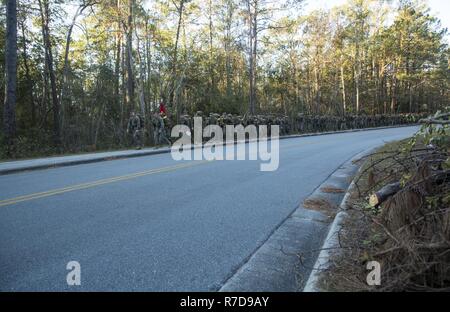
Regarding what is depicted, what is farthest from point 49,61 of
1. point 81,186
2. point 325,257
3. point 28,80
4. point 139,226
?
point 325,257

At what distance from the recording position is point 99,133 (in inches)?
792

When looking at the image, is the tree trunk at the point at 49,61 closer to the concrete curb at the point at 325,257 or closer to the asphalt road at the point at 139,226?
the asphalt road at the point at 139,226

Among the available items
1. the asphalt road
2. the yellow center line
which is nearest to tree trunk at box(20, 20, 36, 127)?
the asphalt road

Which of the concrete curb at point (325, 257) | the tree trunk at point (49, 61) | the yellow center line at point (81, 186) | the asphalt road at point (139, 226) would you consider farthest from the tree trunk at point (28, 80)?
the concrete curb at point (325, 257)

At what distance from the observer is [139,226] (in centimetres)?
421

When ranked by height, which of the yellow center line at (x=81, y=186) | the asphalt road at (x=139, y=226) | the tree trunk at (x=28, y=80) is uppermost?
the tree trunk at (x=28, y=80)

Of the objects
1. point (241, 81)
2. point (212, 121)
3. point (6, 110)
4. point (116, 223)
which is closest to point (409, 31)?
point (241, 81)

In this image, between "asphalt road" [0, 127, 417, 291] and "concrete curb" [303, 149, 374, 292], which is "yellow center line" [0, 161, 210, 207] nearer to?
"asphalt road" [0, 127, 417, 291]

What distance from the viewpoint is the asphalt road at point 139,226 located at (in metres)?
2.93

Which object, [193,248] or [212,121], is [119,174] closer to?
[193,248]

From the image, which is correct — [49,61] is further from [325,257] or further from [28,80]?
[325,257]

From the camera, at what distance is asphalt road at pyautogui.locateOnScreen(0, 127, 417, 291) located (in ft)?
9.62

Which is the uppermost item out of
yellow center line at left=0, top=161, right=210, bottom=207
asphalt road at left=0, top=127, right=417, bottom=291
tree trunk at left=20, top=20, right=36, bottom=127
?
tree trunk at left=20, top=20, right=36, bottom=127
